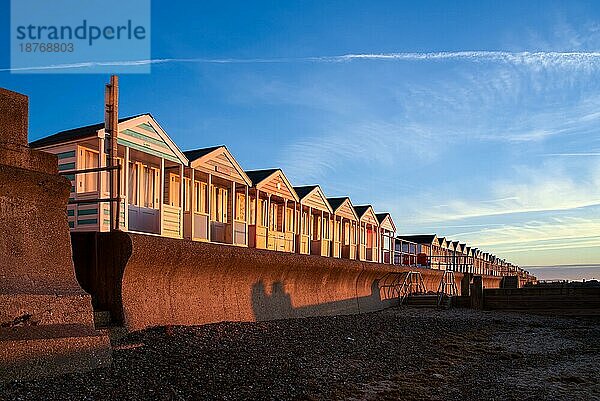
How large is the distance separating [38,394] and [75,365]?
0.83 m

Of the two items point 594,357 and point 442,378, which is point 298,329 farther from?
point 594,357

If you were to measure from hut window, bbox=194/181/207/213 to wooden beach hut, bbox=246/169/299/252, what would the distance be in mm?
1825

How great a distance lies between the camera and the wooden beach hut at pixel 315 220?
80.1 ft

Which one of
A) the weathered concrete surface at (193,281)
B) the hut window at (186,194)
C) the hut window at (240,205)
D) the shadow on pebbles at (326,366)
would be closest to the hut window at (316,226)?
the hut window at (240,205)

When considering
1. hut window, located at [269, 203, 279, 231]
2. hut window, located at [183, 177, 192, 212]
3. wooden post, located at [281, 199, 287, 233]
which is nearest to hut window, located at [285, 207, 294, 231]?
wooden post, located at [281, 199, 287, 233]

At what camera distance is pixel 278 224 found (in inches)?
973

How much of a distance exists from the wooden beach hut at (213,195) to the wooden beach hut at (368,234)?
37.0ft

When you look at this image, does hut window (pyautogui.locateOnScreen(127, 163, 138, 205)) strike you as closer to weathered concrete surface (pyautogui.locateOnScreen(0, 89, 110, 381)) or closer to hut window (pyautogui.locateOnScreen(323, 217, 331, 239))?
weathered concrete surface (pyautogui.locateOnScreen(0, 89, 110, 381))

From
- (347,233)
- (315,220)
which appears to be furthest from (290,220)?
(347,233)

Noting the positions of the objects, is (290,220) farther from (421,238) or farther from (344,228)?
(421,238)

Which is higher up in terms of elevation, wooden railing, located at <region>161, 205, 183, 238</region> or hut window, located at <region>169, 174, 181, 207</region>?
hut window, located at <region>169, 174, 181, 207</region>

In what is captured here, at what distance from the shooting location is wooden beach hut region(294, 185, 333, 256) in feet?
80.1

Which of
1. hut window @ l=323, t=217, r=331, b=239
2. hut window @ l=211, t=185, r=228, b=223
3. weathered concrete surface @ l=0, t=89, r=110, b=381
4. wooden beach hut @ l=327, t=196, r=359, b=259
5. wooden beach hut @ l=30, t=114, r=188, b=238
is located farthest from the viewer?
hut window @ l=323, t=217, r=331, b=239

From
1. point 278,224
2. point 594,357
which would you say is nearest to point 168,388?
point 594,357
